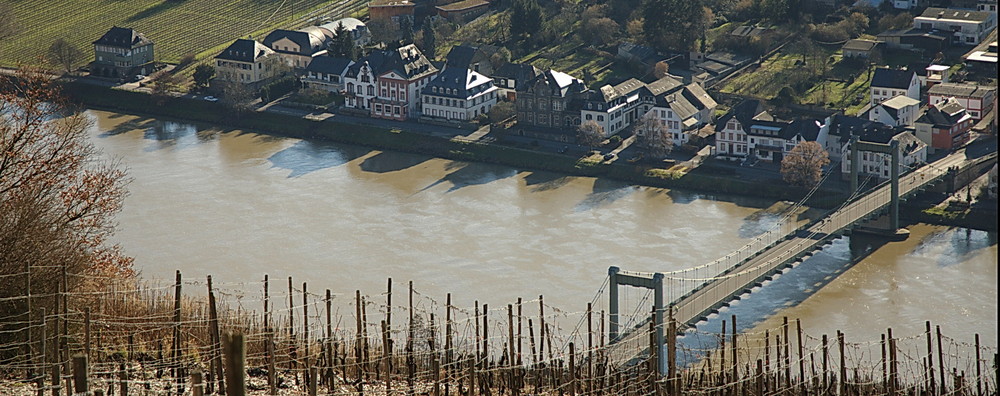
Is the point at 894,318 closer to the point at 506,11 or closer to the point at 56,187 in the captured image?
the point at 56,187

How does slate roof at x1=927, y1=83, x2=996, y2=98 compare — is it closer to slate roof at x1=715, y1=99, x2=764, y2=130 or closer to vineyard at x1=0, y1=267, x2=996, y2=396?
slate roof at x1=715, y1=99, x2=764, y2=130

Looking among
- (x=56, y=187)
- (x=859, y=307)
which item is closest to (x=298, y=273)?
(x=56, y=187)

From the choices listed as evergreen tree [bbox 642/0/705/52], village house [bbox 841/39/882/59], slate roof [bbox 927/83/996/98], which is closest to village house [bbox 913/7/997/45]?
village house [bbox 841/39/882/59]

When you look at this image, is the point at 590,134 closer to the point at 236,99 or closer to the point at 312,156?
the point at 312,156

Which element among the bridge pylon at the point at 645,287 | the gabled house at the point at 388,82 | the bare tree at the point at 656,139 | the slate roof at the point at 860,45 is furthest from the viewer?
the slate roof at the point at 860,45

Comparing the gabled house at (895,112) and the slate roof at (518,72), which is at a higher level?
the slate roof at (518,72)

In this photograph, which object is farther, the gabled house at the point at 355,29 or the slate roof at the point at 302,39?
the gabled house at the point at 355,29

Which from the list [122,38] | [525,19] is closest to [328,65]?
[525,19]

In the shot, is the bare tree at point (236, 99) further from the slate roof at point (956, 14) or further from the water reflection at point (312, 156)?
the slate roof at point (956, 14)

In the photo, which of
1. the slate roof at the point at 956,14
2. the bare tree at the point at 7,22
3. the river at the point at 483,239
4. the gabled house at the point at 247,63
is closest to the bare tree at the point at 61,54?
the bare tree at the point at 7,22
